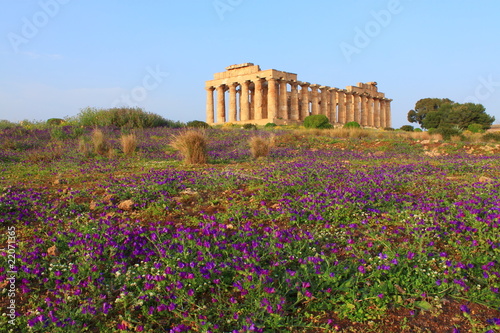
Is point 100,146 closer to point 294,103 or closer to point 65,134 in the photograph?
point 65,134

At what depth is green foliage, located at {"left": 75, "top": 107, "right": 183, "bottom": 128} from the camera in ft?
67.5

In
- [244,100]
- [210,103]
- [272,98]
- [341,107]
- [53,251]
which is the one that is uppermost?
[210,103]

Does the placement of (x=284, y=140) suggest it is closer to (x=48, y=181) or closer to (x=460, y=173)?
(x=460, y=173)

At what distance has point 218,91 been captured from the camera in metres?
50.7

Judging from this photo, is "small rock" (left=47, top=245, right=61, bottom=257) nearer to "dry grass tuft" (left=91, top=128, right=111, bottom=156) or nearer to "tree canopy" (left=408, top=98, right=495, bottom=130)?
"dry grass tuft" (left=91, top=128, right=111, bottom=156)

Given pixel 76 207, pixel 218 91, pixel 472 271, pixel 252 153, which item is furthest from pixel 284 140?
pixel 218 91

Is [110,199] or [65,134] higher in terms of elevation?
[65,134]

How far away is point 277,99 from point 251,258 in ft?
145

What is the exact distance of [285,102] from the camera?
4725 cm

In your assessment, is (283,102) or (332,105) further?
(332,105)

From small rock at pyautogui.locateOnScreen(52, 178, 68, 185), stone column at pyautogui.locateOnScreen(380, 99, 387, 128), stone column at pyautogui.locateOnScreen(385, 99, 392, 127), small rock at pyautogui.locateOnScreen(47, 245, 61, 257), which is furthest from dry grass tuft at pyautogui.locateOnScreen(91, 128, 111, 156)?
stone column at pyautogui.locateOnScreen(385, 99, 392, 127)

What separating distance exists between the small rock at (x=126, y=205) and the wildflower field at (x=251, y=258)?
0.02 meters

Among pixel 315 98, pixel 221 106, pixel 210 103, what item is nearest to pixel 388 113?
pixel 315 98

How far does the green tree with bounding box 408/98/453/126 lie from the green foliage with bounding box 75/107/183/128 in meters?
63.6
